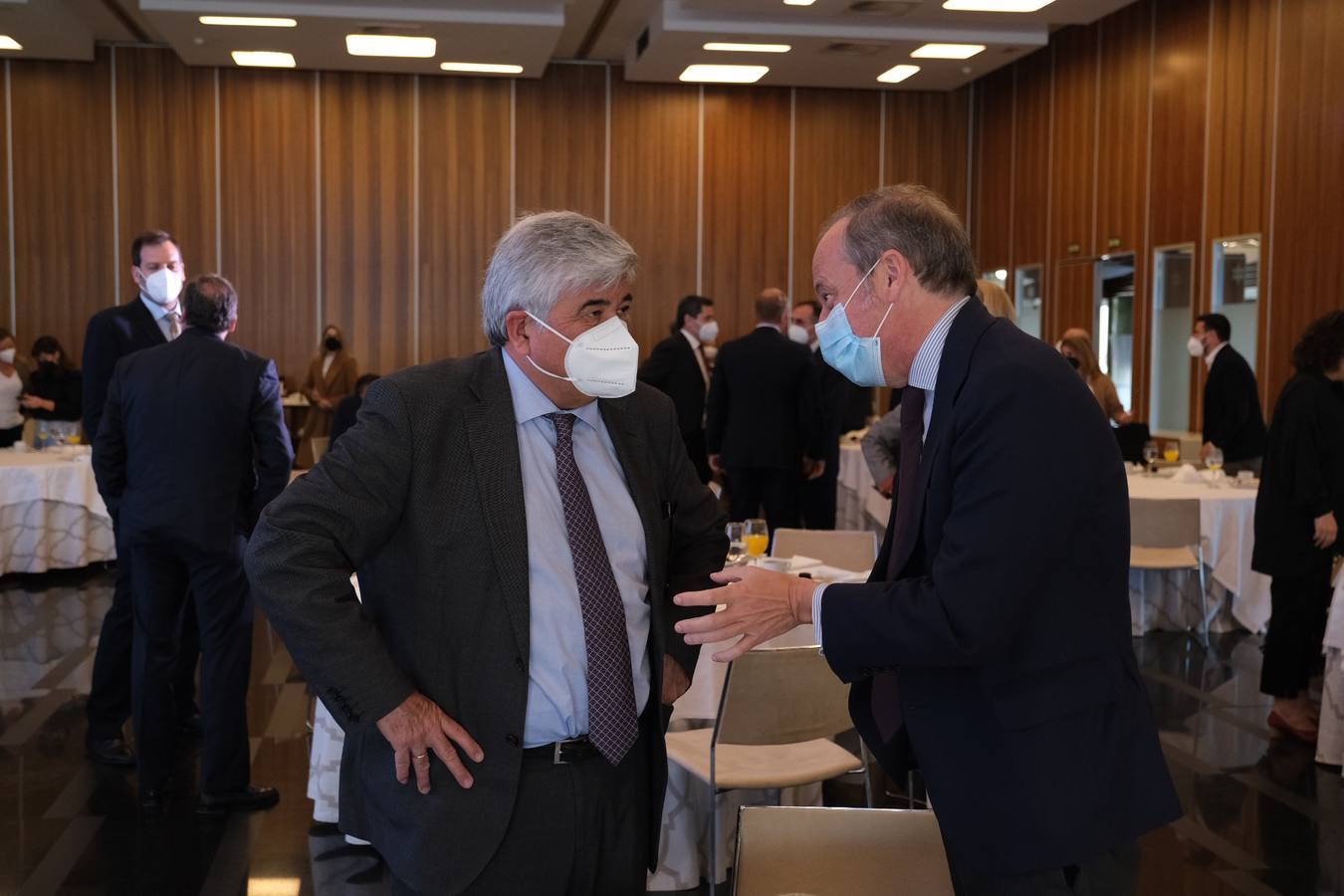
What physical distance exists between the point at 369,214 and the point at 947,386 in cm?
1269

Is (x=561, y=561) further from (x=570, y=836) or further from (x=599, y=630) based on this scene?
(x=570, y=836)

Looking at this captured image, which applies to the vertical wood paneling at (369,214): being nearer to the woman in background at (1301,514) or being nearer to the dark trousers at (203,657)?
the dark trousers at (203,657)

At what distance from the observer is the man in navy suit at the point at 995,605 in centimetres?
175

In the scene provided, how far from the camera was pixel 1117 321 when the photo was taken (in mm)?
11750

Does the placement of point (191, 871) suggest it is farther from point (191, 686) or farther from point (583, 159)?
point (583, 159)

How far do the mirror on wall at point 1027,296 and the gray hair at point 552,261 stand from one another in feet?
38.5

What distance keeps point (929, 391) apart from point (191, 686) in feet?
13.8

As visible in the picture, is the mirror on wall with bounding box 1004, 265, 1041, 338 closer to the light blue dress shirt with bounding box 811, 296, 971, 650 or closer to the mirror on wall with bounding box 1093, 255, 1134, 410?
the mirror on wall with bounding box 1093, 255, 1134, 410

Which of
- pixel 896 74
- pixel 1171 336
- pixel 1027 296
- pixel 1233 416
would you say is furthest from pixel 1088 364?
pixel 896 74

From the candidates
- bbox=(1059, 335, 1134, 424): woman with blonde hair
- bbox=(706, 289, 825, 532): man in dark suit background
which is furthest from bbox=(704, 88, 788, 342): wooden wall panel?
bbox=(1059, 335, 1134, 424): woman with blonde hair

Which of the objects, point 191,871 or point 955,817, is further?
point 191,871

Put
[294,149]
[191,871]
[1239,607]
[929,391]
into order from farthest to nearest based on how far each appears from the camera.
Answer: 1. [294,149]
2. [1239,607]
3. [191,871]
4. [929,391]

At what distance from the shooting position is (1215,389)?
8531 millimetres

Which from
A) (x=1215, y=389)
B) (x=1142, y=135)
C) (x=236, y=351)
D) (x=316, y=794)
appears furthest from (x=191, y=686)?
(x=1142, y=135)
